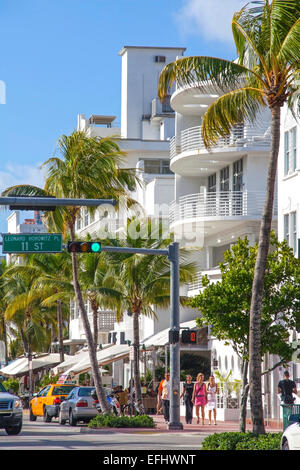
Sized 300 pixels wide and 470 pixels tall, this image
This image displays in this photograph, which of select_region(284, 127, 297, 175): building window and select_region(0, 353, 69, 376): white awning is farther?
select_region(0, 353, 69, 376): white awning

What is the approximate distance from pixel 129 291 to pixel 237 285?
1296 centimetres

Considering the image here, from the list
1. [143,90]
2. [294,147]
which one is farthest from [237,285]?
[143,90]

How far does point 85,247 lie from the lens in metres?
27.2

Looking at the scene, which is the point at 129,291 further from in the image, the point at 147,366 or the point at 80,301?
the point at 147,366

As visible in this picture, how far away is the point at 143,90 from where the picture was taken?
69438 millimetres

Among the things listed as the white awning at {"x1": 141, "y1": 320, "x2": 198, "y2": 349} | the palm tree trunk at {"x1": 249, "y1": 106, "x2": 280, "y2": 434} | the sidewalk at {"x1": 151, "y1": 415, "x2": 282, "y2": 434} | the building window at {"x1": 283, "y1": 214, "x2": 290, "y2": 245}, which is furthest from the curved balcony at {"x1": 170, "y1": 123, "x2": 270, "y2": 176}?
the palm tree trunk at {"x1": 249, "y1": 106, "x2": 280, "y2": 434}

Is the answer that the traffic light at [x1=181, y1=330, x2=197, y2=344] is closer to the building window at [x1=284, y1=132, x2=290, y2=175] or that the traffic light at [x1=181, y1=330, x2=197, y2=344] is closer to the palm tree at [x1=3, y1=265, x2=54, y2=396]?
the building window at [x1=284, y1=132, x2=290, y2=175]

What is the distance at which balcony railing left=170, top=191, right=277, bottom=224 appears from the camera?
1649 inches

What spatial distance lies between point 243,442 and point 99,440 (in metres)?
7.26

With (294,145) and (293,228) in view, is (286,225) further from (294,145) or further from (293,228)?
(294,145)

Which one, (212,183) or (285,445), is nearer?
(285,445)

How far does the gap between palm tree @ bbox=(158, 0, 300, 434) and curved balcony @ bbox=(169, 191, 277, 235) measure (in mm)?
20753

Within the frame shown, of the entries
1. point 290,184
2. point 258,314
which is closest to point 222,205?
point 290,184

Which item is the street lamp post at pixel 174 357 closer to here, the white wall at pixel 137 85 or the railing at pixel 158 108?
the railing at pixel 158 108
